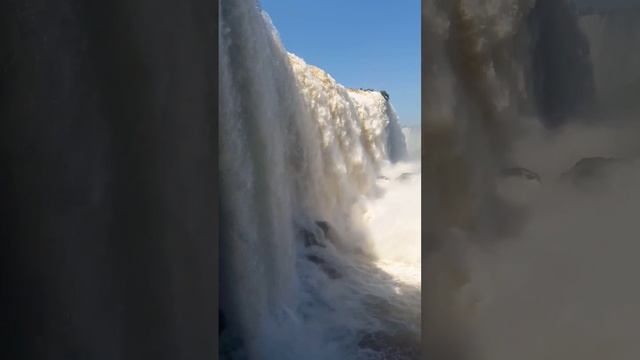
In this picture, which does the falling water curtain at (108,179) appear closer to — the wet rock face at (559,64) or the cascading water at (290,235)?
the wet rock face at (559,64)

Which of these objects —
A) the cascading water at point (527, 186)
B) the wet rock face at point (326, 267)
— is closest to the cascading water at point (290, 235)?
the wet rock face at point (326, 267)

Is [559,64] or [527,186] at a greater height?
[559,64]

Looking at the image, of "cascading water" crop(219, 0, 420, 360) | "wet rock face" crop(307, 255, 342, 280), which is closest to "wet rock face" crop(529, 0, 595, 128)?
"cascading water" crop(219, 0, 420, 360)

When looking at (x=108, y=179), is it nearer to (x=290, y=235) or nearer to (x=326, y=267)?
(x=290, y=235)

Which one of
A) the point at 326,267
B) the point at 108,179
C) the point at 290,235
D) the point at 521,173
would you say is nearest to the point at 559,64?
the point at 521,173

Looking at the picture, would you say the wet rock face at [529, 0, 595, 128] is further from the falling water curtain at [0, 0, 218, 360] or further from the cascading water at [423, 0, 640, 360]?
the falling water curtain at [0, 0, 218, 360]

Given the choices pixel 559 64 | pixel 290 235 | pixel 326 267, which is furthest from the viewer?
pixel 326 267
